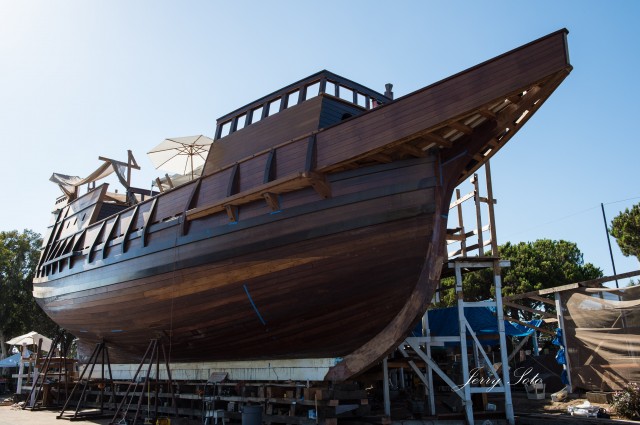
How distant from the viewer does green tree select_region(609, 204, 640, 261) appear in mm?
23656

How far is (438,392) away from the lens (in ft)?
39.3

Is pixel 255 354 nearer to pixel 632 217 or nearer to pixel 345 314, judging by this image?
pixel 345 314

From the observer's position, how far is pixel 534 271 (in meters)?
30.3

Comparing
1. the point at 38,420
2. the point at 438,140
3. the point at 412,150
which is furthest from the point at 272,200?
the point at 38,420

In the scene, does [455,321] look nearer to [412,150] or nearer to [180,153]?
[412,150]

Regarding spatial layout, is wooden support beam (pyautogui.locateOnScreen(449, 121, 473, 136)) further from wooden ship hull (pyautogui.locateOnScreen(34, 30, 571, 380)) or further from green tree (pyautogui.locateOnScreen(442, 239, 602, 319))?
green tree (pyautogui.locateOnScreen(442, 239, 602, 319))

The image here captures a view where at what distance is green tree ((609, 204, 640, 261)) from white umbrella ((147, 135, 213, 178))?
827 inches

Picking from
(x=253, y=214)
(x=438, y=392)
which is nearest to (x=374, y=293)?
(x=253, y=214)

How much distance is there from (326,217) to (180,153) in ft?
27.4

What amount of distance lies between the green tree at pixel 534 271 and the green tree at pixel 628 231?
6.09 metres

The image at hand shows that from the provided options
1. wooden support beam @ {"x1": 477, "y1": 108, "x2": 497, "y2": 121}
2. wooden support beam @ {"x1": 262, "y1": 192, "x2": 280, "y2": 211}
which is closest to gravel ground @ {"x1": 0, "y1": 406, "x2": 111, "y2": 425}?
wooden support beam @ {"x1": 262, "y1": 192, "x2": 280, "y2": 211}

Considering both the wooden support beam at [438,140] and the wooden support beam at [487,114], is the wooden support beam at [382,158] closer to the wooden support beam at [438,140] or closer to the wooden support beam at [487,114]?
the wooden support beam at [438,140]

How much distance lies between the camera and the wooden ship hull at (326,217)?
21.0 ft

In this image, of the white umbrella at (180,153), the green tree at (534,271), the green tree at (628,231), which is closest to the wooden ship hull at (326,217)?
the white umbrella at (180,153)
